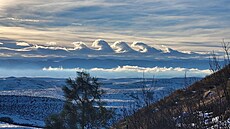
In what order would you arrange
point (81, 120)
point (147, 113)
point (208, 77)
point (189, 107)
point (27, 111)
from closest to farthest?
point (189, 107), point (147, 113), point (208, 77), point (81, 120), point (27, 111)

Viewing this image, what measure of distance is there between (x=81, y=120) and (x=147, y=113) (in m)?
31.3

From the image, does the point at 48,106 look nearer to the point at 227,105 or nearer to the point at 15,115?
the point at 15,115

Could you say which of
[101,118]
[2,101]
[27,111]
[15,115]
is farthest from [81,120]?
[2,101]

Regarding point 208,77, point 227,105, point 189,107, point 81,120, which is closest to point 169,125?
point 189,107

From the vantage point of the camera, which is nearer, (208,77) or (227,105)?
(227,105)

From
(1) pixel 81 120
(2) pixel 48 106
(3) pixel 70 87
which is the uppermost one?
(3) pixel 70 87

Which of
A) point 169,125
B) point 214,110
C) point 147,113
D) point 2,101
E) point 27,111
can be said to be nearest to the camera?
point 169,125

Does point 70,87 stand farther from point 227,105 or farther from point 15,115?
point 15,115

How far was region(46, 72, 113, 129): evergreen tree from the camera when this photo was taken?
1508 inches

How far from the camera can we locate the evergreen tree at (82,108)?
38.3 meters

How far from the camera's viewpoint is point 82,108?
39.9 meters

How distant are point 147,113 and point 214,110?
157 cm

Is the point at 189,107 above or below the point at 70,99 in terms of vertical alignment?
above

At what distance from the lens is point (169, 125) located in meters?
6.50
